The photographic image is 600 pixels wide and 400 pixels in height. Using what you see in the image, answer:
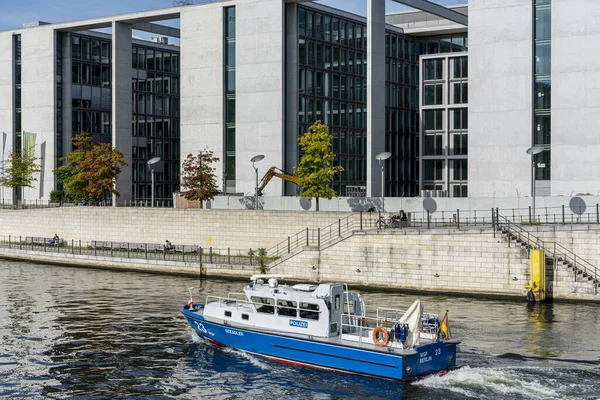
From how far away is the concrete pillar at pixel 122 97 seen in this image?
94.2 m

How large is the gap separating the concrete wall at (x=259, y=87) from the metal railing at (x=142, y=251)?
11865 mm

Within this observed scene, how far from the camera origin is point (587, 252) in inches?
2105

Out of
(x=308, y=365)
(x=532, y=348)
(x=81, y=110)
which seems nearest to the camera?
(x=308, y=365)

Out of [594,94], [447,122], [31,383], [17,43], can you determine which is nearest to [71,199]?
[17,43]

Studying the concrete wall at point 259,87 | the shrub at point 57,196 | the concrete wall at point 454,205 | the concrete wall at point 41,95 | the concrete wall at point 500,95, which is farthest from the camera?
the concrete wall at point 41,95

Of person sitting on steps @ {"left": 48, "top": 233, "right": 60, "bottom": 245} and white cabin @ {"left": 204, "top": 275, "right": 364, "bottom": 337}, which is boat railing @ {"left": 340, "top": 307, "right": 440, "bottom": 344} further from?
person sitting on steps @ {"left": 48, "top": 233, "right": 60, "bottom": 245}

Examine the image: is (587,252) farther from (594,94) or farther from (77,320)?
(77,320)

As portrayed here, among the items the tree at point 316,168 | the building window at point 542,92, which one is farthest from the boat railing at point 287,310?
the building window at point 542,92

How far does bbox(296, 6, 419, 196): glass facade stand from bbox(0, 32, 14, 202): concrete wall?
35.7 meters

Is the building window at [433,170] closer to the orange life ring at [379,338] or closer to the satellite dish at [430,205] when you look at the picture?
the satellite dish at [430,205]

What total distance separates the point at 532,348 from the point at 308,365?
10293 millimetres

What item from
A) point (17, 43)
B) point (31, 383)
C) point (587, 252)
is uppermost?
point (17, 43)

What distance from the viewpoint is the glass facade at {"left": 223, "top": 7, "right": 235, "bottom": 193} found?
272ft

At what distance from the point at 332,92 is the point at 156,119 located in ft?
101
